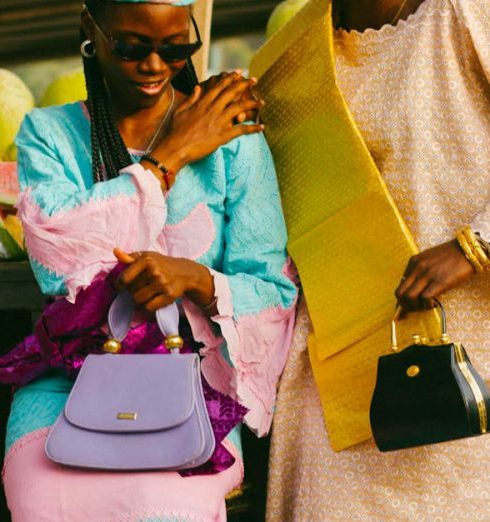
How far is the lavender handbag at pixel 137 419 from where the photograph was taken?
6.13ft

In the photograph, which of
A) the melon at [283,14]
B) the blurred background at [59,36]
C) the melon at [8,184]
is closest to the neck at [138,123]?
the melon at [8,184]

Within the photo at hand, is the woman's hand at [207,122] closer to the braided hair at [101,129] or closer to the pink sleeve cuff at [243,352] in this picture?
the braided hair at [101,129]

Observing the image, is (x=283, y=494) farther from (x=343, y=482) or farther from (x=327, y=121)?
(x=327, y=121)

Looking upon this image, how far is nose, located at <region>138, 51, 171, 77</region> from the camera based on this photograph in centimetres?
214

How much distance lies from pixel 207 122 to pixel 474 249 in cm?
69

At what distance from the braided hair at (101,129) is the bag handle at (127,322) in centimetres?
34

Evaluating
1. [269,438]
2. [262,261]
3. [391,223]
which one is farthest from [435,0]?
[269,438]

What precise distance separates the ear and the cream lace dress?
0.66 m

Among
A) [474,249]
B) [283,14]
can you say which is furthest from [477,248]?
[283,14]

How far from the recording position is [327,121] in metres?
2.29

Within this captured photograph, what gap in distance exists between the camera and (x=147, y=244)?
2.11 meters

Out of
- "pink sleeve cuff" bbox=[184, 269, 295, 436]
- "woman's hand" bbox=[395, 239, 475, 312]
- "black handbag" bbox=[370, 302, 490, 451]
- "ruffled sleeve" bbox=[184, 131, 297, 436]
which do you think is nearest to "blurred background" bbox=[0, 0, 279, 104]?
"ruffled sleeve" bbox=[184, 131, 297, 436]

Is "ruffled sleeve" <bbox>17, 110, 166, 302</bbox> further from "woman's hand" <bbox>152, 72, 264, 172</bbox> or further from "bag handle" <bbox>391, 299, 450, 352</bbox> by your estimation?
"bag handle" <bbox>391, 299, 450, 352</bbox>

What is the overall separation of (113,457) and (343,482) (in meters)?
0.55
